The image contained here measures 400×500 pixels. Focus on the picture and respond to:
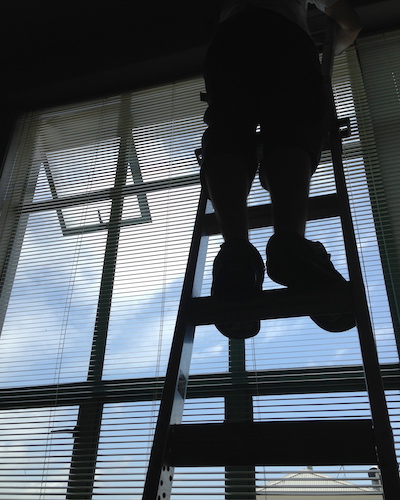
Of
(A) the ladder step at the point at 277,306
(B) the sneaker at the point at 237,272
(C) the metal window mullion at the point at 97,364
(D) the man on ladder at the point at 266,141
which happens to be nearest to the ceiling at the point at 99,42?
(C) the metal window mullion at the point at 97,364

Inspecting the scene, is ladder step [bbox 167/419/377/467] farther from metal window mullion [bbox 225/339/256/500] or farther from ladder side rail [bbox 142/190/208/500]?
metal window mullion [bbox 225/339/256/500]

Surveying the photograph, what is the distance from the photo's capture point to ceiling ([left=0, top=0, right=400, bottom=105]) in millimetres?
2740

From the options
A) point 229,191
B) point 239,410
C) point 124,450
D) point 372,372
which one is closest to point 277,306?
point 372,372

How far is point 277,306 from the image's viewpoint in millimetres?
972

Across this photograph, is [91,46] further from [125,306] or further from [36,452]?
[36,452]

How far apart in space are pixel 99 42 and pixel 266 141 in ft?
6.97

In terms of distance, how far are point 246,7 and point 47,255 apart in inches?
59.1

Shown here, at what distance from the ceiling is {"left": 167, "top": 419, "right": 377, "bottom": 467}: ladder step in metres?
2.30

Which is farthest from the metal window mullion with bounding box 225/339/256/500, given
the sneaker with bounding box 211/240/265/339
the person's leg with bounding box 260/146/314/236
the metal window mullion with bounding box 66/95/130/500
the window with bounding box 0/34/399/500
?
the person's leg with bounding box 260/146/314/236

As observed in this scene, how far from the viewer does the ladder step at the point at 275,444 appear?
0.78 m

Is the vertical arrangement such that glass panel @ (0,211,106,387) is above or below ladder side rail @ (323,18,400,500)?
above

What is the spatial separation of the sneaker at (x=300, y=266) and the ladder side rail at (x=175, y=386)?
7.8 inches

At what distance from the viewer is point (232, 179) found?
1161 mm

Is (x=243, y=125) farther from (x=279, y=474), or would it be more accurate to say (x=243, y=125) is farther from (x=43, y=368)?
(x=43, y=368)
